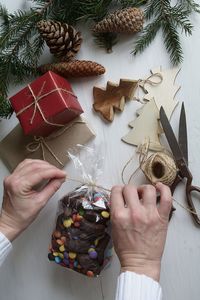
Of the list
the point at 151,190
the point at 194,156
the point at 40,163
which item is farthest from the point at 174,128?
the point at 40,163

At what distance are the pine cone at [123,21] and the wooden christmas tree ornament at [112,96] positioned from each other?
0.38ft

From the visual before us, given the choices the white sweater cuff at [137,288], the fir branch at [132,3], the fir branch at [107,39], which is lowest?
the white sweater cuff at [137,288]

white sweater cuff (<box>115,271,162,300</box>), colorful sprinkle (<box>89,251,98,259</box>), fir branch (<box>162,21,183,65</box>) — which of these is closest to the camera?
white sweater cuff (<box>115,271,162,300</box>)

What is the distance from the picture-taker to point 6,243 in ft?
2.47

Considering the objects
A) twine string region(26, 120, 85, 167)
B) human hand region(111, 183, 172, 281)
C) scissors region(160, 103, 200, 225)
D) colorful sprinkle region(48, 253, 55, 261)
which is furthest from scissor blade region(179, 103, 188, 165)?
colorful sprinkle region(48, 253, 55, 261)

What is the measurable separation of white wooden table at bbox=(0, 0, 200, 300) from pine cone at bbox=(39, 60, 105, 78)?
0.11ft

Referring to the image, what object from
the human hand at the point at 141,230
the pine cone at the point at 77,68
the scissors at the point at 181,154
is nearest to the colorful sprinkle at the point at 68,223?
the human hand at the point at 141,230

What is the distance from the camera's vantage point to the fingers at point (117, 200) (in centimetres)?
68

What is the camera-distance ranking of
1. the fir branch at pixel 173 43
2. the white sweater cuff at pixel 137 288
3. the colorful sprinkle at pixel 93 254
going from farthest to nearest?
the fir branch at pixel 173 43 < the colorful sprinkle at pixel 93 254 < the white sweater cuff at pixel 137 288

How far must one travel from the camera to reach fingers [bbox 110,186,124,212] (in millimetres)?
680

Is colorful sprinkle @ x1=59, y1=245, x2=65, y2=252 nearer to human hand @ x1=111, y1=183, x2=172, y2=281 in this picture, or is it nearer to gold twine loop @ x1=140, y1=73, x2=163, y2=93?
human hand @ x1=111, y1=183, x2=172, y2=281

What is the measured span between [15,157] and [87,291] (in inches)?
13.5

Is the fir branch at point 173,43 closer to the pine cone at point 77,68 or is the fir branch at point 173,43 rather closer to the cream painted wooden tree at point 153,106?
the cream painted wooden tree at point 153,106

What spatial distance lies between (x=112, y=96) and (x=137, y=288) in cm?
42
